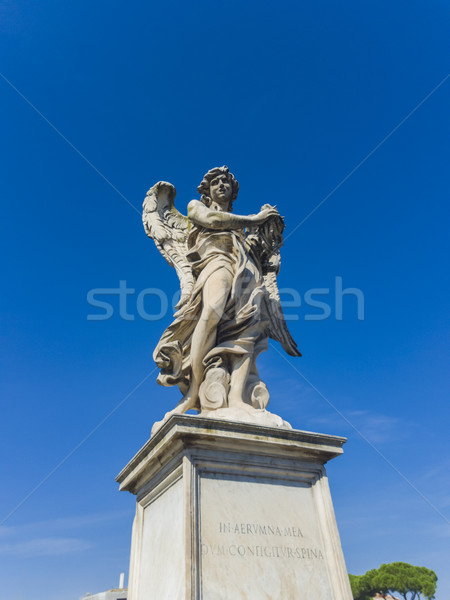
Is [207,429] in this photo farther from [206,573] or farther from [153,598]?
[153,598]

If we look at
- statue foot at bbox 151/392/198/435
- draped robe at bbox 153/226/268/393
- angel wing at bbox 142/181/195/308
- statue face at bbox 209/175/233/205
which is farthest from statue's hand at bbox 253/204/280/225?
statue foot at bbox 151/392/198/435

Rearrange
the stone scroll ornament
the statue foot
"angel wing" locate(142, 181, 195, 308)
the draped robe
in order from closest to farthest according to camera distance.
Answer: the stone scroll ornament → the statue foot → the draped robe → "angel wing" locate(142, 181, 195, 308)

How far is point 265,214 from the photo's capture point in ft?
19.2


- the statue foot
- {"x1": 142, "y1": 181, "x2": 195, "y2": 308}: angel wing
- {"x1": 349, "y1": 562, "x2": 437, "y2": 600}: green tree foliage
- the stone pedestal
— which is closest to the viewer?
the stone pedestal

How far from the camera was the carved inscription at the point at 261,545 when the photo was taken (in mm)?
3355

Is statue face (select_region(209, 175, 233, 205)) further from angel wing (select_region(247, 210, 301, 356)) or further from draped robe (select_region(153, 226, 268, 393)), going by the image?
draped robe (select_region(153, 226, 268, 393))

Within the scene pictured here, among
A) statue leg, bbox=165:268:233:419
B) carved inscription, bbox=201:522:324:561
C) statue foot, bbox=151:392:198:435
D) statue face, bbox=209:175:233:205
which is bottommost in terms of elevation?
carved inscription, bbox=201:522:324:561

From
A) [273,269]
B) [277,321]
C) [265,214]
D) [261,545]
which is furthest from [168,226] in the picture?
[261,545]

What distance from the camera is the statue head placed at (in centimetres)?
616

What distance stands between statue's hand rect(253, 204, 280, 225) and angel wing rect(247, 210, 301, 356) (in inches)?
2.0

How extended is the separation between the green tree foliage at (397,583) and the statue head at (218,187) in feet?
156

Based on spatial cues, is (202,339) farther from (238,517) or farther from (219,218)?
(238,517)

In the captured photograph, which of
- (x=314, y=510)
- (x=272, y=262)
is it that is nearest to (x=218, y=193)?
(x=272, y=262)

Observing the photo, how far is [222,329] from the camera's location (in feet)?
16.4
